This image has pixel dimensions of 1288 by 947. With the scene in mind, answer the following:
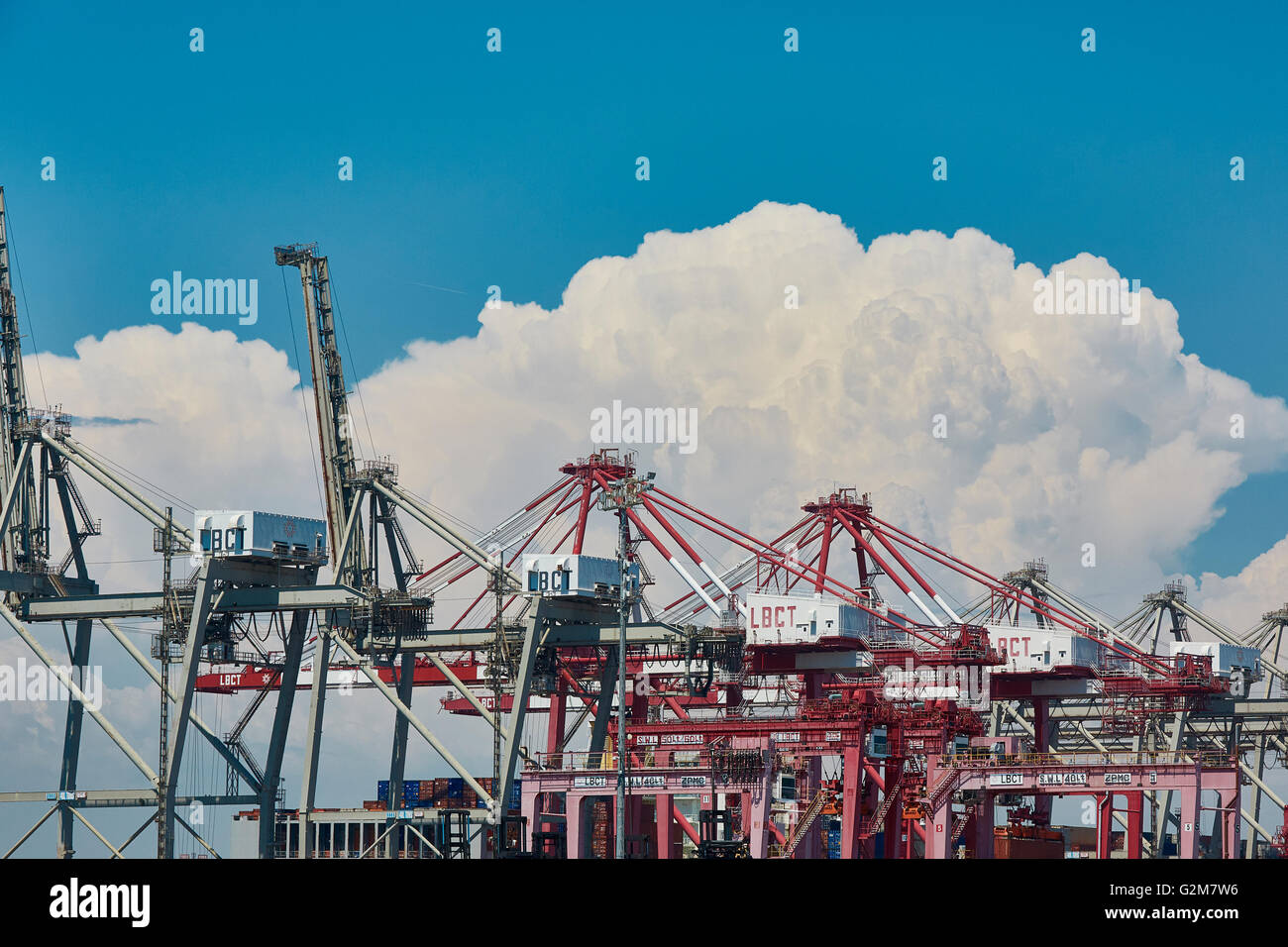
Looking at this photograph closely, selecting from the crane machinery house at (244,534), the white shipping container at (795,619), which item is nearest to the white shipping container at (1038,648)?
the white shipping container at (795,619)

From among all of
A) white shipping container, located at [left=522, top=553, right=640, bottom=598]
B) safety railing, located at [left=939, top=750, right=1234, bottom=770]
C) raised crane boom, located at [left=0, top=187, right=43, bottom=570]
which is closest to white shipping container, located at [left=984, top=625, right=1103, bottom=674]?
safety railing, located at [left=939, top=750, right=1234, bottom=770]

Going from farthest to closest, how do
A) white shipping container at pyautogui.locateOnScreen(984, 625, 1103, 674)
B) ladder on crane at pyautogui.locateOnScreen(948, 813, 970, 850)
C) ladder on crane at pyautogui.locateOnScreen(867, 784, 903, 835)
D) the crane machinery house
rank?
white shipping container at pyautogui.locateOnScreen(984, 625, 1103, 674)
ladder on crane at pyautogui.locateOnScreen(948, 813, 970, 850)
ladder on crane at pyautogui.locateOnScreen(867, 784, 903, 835)
the crane machinery house

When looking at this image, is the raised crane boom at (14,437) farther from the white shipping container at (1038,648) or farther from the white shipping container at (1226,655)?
the white shipping container at (1226,655)

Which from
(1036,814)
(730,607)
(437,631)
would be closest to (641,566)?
(730,607)

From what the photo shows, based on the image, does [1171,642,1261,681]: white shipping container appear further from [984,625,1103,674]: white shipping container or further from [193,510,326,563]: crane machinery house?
[193,510,326,563]: crane machinery house

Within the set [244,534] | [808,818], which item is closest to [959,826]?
[808,818]
